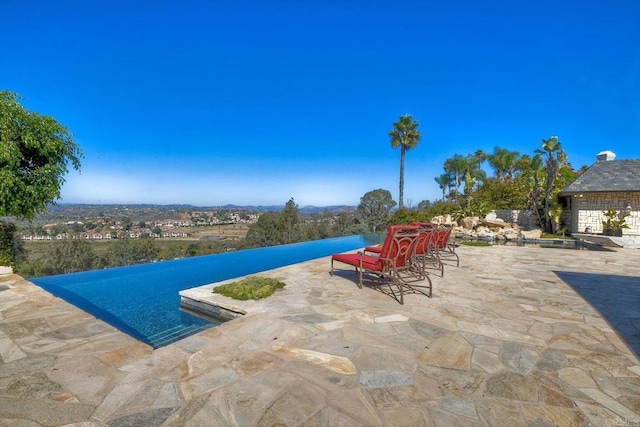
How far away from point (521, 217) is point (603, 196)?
3969 millimetres

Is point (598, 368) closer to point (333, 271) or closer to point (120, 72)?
point (333, 271)

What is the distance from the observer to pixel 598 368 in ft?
7.41

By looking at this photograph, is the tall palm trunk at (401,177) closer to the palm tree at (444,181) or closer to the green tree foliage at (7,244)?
the green tree foliage at (7,244)

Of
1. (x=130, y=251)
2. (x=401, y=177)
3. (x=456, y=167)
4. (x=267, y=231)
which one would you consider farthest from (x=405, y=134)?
(x=456, y=167)

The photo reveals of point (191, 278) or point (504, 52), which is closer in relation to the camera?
point (191, 278)

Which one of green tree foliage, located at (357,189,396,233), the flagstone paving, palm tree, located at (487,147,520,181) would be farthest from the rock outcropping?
palm tree, located at (487,147,520,181)

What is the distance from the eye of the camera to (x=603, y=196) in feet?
48.3

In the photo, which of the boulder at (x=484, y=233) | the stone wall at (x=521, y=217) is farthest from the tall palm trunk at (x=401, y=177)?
the boulder at (x=484, y=233)

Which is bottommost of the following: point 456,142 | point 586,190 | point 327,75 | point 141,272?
point 141,272

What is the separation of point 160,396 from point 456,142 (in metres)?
31.6

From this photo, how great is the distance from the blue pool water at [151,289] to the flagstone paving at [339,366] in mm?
629

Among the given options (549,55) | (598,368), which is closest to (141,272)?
(598,368)

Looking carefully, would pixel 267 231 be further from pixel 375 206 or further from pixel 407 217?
pixel 407 217

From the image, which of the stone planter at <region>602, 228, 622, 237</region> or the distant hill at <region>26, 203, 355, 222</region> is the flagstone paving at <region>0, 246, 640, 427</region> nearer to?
the distant hill at <region>26, 203, 355, 222</region>
